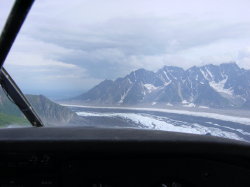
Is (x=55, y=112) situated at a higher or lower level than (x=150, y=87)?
lower

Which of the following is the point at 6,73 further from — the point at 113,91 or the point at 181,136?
the point at 113,91

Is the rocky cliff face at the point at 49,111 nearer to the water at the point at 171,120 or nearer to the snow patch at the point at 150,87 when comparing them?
the water at the point at 171,120

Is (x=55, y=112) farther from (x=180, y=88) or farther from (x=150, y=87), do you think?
(x=180, y=88)
